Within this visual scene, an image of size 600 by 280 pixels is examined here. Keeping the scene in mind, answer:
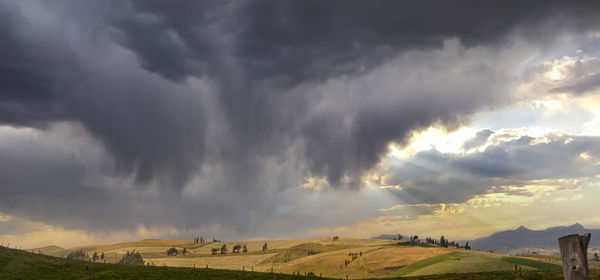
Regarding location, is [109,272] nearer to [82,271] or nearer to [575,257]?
[82,271]

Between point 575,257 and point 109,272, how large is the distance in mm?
86949

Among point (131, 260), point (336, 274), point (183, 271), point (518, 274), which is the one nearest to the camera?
point (518, 274)

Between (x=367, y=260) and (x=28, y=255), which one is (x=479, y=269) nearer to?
(x=367, y=260)

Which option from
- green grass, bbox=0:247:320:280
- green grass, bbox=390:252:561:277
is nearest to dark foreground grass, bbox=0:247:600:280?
green grass, bbox=0:247:320:280

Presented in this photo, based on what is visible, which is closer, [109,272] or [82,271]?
[109,272]

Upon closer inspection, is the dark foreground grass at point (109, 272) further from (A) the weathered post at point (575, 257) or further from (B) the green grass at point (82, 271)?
(A) the weathered post at point (575, 257)

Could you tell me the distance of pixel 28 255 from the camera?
306ft

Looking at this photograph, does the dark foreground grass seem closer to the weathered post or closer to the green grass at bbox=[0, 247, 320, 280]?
the green grass at bbox=[0, 247, 320, 280]

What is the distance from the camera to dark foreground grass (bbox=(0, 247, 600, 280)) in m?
73.8

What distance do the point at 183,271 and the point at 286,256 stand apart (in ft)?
359

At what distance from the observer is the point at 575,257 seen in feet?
35.6

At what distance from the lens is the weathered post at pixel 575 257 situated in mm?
10711

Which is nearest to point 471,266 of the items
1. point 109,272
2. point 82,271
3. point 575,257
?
point 109,272

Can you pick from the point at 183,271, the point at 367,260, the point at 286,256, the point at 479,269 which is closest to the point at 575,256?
the point at 183,271
